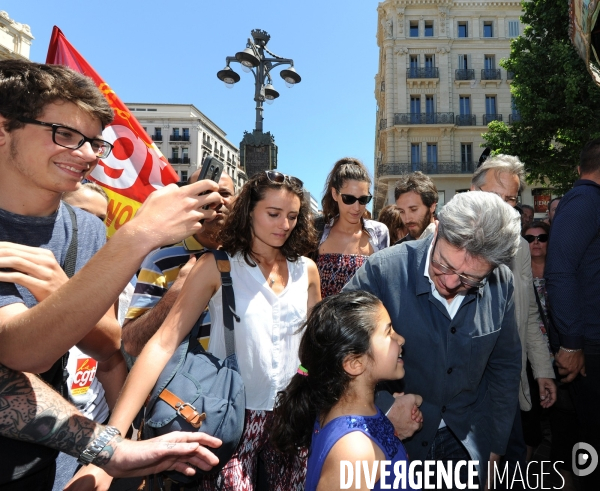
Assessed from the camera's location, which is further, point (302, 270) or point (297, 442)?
Result: point (302, 270)

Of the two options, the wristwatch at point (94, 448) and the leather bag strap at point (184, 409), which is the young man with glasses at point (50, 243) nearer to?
the wristwatch at point (94, 448)

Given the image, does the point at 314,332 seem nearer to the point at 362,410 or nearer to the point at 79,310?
the point at 362,410

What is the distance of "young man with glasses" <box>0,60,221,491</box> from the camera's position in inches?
49.2

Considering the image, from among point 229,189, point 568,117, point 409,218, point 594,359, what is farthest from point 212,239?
point 568,117

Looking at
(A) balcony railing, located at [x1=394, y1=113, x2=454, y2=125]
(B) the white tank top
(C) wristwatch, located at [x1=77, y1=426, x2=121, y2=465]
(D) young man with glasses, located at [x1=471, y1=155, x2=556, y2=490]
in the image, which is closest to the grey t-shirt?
(C) wristwatch, located at [x1=77, y1=426, x2=121, y2=465]

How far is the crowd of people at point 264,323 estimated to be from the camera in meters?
1.36

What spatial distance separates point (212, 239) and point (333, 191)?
1.45 metres

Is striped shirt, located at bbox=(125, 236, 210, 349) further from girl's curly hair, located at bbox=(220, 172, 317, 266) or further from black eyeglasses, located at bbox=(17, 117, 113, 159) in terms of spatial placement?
black eyeglasses, located at bbox=(17, 117, 113, 159)

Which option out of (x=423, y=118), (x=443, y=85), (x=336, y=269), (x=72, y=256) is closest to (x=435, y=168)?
(x=423, y=118)

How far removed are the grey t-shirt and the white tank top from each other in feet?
2.36

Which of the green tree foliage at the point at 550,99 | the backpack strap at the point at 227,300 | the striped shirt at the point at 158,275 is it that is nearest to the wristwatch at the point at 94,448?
the backpack strap at the point at 227,300

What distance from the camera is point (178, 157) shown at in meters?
79.1

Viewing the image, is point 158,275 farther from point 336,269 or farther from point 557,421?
point 557,421

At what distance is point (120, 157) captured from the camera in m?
4.39
